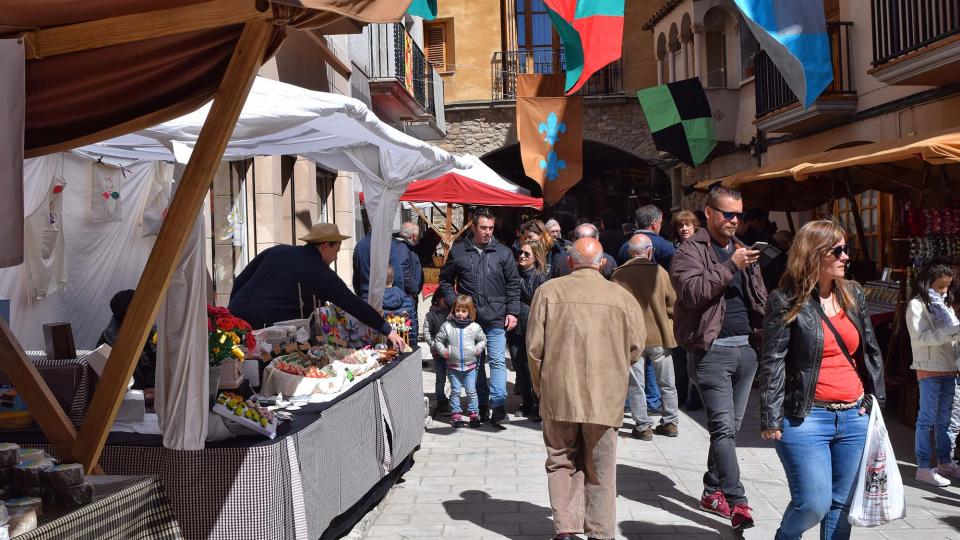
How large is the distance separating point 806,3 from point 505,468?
153 inches

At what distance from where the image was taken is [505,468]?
7336mm

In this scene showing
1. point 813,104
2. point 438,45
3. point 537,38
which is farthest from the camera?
point 537,38

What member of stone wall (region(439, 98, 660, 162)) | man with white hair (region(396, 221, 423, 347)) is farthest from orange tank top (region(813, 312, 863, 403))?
stone wall (region(439, 98, 660, 162))

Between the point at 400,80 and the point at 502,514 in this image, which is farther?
A: the point at 400,80

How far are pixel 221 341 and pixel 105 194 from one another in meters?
4.73

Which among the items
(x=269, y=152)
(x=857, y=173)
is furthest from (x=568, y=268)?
(x=857, y=173)

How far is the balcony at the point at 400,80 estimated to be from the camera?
1762cm

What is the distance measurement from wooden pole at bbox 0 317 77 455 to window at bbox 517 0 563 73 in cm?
2713

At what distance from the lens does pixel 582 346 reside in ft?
16.8

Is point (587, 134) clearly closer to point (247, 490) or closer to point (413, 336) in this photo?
point (413, 336)

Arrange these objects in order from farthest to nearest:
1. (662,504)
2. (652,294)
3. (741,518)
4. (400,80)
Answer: (400,80) → (652,294) → (662,504) → (741,518)

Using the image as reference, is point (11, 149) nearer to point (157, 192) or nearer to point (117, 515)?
point (117, 515)

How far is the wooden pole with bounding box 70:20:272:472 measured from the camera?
367 centimetres

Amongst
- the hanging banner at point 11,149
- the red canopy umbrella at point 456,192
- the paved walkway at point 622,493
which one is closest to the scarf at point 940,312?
the paved walkway at point 622,493
